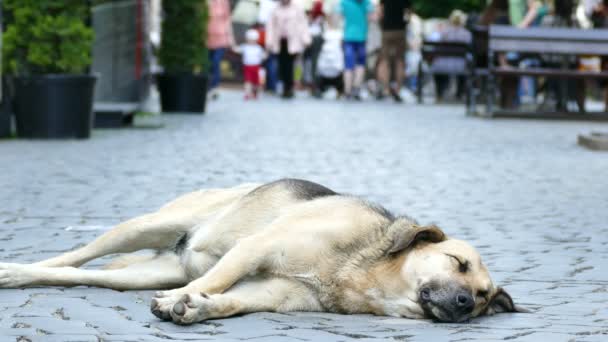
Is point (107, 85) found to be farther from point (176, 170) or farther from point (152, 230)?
point (152, 230)

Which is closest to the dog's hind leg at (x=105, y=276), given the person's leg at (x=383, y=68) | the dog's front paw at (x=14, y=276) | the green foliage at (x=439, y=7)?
the dog's front paw at (x=14, y=276)

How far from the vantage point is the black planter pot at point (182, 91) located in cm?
2212

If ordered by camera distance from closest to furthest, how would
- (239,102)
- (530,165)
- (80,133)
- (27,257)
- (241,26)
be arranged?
(27,257), (530,165), (80,133), (239,102), (241,26)

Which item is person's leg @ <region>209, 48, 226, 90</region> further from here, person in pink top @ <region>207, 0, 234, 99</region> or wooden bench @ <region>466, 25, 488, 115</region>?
wooden bench @ <region>466, 25, 488, 115</region>

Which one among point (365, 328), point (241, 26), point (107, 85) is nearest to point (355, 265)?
point (365, 328)

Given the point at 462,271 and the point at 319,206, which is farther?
the point at 319,206

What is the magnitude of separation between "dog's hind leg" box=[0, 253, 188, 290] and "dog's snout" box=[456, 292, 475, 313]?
4.46 ft

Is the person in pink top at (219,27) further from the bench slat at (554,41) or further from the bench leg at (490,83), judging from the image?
the bench slat at (554,41)

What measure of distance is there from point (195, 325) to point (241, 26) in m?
35.6

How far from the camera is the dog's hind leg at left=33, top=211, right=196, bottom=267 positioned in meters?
5.97

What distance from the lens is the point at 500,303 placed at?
17.3 ft

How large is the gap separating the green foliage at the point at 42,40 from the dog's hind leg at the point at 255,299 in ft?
32.3

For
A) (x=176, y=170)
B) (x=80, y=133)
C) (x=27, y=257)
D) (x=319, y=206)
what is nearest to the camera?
(x=319, y=206)

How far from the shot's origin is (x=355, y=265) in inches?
202
